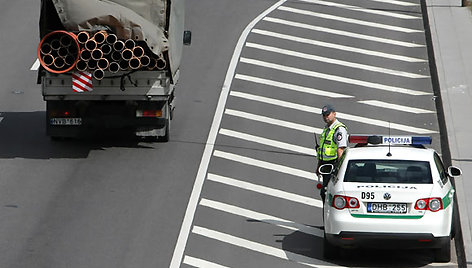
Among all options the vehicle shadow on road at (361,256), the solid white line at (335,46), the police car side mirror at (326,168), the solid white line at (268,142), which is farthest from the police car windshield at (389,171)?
the solid white line at (335,46)

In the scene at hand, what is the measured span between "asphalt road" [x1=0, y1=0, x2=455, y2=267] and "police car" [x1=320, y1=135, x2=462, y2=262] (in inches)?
32.4

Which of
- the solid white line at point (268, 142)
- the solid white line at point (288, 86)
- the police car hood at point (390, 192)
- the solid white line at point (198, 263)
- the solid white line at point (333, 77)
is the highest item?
the police car hood at point (390, 192)

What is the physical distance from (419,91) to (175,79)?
6.52 meters

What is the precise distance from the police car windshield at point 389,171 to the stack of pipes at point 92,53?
6114 mm

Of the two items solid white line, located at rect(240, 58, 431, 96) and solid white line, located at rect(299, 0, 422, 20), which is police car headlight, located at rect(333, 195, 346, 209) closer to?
solid white line, located at rect(240, 58, 431, 96)

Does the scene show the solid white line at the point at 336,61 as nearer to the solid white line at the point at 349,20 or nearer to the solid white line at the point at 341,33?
the solid white line at the point at 341,33

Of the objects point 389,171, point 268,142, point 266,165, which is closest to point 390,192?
point 389,171

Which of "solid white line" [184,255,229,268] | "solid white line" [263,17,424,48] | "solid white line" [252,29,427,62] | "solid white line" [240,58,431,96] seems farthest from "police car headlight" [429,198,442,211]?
"solid white line" [263,17,424,48]

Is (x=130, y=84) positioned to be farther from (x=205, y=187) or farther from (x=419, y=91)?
(x=419, y=91)

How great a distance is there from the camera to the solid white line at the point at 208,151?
18.0m

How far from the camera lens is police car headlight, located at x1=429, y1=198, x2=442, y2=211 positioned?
1642 cm

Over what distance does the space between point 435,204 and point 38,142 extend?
10.4m

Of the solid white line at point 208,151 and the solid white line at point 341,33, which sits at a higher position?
the solid white line at point 341,33

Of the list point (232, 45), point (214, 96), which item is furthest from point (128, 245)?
point (232, 45)
